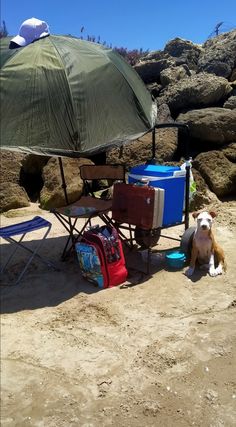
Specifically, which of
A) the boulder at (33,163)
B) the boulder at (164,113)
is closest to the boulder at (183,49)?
the boulder at (164,113)

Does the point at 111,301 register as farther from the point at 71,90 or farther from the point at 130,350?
the point at 71,90

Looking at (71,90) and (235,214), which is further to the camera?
(235,214)

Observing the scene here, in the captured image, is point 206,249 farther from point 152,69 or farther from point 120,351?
point 152,69

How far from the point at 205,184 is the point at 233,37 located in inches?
353

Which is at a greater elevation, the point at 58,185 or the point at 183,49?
the point at 183,49

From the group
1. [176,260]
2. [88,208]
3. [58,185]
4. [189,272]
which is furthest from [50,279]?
[58,185]

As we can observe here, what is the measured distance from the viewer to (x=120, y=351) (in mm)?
3447

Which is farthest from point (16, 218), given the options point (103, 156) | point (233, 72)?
point (233, 72)

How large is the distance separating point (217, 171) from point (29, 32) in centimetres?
407

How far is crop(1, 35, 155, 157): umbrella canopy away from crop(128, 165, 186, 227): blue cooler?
1.63ft

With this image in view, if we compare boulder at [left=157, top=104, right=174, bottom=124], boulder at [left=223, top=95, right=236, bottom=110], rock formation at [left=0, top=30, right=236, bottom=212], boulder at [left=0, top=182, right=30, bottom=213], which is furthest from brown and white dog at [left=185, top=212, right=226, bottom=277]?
boulder at [left=223, top=95, right=236, bottom=110]

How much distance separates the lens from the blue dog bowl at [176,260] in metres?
4.98

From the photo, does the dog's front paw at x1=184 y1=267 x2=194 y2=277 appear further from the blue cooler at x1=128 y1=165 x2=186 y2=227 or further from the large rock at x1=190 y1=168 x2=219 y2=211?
the large rock at x1=190 y1=168 x2=219 y2=211

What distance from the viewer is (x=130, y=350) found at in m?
3.45
